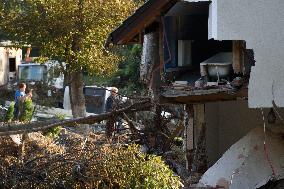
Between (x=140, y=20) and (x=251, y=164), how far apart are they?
2880mm

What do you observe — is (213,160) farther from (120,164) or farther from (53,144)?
(53,144)

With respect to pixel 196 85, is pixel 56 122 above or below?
below

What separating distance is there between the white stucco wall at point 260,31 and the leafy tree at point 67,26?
14.3 meters

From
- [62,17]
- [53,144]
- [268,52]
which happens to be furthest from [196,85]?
[62,17]

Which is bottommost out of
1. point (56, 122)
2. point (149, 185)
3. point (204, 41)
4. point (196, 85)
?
point (149, 185)

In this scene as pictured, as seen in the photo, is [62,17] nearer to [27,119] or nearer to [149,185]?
[27,119]

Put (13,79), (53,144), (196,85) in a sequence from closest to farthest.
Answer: (196,85)
(53,144)
(13,79)

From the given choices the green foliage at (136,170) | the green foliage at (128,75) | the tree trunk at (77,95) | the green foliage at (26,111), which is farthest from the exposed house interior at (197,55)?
the green foliage at (128,75)

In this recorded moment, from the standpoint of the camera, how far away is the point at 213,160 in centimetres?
1255

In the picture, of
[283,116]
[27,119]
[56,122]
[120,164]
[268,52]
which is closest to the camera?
[268,52]

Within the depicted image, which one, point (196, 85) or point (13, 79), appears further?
point (13, 79)

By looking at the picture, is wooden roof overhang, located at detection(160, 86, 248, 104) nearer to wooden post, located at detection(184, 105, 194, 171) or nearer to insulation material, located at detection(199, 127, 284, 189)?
insulation material, located at detection(199, 127, 284, 189)

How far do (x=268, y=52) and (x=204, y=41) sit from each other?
3176 millimetres

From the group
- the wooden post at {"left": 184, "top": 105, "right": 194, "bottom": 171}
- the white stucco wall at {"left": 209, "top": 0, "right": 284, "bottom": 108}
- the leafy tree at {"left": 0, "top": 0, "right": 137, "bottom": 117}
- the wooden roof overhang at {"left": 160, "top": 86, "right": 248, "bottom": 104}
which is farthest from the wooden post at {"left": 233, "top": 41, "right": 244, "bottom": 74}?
the leafy tree at {"left": 0, "top": 0, "right": 137, "bottom": 117}
